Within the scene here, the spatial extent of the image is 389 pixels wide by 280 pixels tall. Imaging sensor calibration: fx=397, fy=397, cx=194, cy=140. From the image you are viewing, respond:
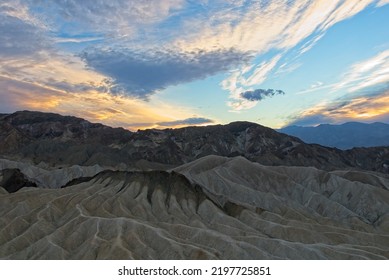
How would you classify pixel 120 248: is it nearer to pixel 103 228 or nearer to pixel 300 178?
pixel 103 228

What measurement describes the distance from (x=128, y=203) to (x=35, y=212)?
81.0 ft

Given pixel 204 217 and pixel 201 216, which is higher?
pixel 201 216

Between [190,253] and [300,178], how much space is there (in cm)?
11004

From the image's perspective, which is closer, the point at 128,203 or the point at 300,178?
the point at 128,203

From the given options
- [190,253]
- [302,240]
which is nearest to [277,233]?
[302,240]

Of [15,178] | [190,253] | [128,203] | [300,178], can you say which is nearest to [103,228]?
[190,253]

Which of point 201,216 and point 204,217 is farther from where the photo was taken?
point 201,216

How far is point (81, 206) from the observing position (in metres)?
99.7

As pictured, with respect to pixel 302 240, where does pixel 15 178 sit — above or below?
above

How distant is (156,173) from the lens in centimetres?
13062
